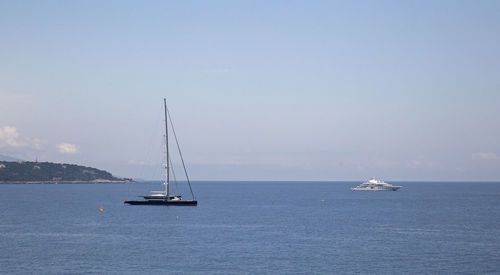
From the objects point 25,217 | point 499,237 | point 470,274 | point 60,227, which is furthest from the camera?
point 25,217

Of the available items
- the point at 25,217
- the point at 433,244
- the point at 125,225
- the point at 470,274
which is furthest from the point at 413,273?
the point at 25,217

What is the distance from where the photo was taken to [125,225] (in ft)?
313

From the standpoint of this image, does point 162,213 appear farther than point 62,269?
Yes

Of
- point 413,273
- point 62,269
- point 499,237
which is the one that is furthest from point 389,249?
point 62,269

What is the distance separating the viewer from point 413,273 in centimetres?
5497

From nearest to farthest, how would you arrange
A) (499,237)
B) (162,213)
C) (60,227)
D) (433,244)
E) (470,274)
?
(470,274)
(433,244)
(499,237)
(60,227)
(162,213)

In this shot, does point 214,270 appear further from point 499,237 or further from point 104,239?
point 499,237

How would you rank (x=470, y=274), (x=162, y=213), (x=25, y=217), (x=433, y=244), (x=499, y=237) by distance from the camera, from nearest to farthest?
(x=470, y=274)
(x=433, y=244)
(x=499, y=237)
(x=25, y=217)
(x=162, y=213)

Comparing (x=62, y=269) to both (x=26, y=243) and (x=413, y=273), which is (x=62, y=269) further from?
(x=413, y=273)

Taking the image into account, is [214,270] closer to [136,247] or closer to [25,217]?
[136,247]

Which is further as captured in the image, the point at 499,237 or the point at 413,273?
the point at 499,237

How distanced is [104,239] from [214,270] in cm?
2731

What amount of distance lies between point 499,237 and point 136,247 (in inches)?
2157

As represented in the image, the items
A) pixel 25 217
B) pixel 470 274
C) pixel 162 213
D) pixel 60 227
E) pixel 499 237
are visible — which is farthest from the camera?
pixel 162 213
